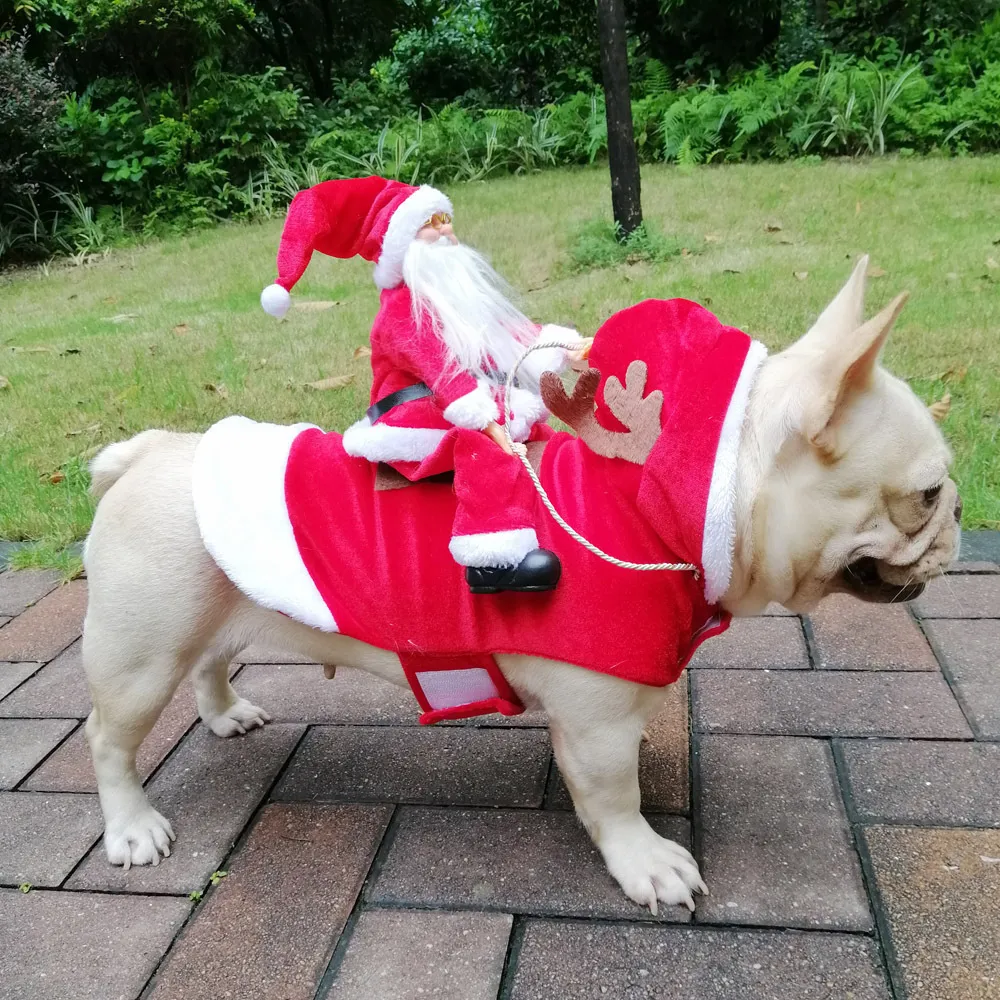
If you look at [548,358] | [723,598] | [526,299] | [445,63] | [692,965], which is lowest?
[692,965]

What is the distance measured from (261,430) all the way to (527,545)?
86 centimetres

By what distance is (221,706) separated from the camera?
9.02ft

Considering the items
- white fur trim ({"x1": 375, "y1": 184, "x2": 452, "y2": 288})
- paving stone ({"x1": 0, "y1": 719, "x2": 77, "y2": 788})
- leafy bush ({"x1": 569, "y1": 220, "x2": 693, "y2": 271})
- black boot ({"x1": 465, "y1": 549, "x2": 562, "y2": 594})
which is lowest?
paving stone ({"x1": 0, "y1": 719, "x2": 77, "y2": 788})

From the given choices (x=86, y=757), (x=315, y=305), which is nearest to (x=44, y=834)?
(x=86, y=757)

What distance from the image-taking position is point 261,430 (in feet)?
7.64

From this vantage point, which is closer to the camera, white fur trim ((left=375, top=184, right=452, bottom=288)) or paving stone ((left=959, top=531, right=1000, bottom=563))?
white fur trim ((left=375, top=184, right=452, bottom=288))

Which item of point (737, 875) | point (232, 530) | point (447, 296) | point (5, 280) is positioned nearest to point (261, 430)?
point (232, 530)

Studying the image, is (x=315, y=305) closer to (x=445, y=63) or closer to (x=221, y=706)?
(x=221, y=706)

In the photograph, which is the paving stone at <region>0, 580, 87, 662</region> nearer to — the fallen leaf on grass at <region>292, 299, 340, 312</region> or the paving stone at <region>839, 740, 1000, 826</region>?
the paving stone at <region>839, 740, 1000, 826</region>

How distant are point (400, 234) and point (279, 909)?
1.59 metres

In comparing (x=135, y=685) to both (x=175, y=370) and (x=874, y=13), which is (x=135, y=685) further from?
(x=874, y=13)

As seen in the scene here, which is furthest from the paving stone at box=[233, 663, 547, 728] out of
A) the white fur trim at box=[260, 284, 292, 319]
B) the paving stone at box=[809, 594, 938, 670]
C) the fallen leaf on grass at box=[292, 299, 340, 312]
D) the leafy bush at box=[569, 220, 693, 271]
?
the leafy bush at box=[569, 220, 693, 271]

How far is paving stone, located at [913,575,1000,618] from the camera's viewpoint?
9.94 ft

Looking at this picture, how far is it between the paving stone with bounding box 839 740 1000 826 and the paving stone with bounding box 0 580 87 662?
2693 millimetres
